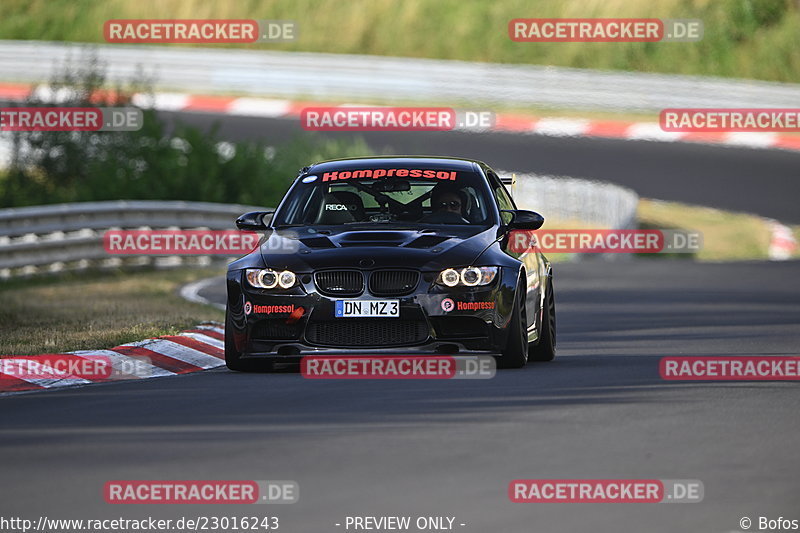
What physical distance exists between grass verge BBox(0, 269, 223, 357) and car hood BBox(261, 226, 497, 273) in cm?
190

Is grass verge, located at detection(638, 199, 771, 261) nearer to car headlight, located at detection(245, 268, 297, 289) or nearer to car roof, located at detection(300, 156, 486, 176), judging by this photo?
car roof, located at detection(300, 156, 486, 176)

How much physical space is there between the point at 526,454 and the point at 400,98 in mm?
34602

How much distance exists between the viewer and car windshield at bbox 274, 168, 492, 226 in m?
11.7

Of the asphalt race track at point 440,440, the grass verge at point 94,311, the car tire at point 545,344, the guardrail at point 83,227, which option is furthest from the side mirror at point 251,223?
the guardrail at point 83,227

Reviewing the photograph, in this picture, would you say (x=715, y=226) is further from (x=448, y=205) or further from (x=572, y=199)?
(x=448, y=205)

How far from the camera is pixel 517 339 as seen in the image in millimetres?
Answer: 10945

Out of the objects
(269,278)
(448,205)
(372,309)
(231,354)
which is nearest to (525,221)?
(448,205)

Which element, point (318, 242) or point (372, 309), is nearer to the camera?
point (372, 309)

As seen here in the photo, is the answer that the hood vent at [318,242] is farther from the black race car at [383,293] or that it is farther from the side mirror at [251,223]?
the side mirror at [251,223]

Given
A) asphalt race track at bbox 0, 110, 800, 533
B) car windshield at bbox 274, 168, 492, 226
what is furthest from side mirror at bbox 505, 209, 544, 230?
asphalt race track at bbox 0, 110, 800, 533

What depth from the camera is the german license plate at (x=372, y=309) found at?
34.7ft

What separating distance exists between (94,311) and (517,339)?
6388 mm

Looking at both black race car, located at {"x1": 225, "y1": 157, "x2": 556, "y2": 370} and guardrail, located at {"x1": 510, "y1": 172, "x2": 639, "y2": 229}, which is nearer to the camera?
black race car, located at {"x1": 225, "y1": 157, "x2": 556, "y2": 370}

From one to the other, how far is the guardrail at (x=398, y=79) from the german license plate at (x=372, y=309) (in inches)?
1119
